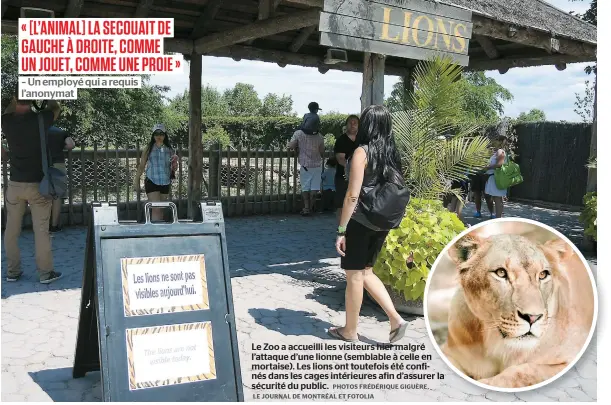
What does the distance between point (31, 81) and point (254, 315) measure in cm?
373

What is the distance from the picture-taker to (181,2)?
816 cm

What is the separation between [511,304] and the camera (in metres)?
3.50

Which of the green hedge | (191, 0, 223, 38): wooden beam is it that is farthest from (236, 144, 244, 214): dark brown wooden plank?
the green hedge

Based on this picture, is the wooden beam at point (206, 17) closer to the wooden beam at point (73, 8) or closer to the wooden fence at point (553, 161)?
the wooden beam at point (73, 8)

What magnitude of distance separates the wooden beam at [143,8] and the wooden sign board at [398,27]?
3.50 metres

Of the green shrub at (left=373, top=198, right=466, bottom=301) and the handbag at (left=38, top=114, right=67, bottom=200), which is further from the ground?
the handbag at (left=38, top=114, right=67, bottom=200)

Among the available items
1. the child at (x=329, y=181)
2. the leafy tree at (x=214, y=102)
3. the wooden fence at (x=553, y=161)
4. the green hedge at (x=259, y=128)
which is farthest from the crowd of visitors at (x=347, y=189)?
the leafy tree at (x=214, y=102)

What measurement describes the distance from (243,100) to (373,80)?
38.4m

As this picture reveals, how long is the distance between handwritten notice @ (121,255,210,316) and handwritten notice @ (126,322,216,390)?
112 millimetres

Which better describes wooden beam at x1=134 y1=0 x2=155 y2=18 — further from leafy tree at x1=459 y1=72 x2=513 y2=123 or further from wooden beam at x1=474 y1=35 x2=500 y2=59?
leafy tree at x1=459 y1=72 x2=513 y2=123

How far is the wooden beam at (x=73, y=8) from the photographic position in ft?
23.6

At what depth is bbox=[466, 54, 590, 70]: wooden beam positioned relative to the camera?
959cm

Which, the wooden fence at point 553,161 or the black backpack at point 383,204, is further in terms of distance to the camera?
the wooden fence at point 553,161

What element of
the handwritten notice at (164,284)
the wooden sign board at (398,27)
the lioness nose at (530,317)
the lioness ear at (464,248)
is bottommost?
the lioness nose at (530,317)
